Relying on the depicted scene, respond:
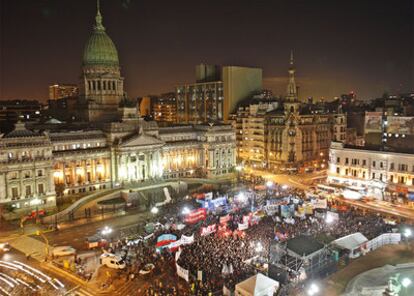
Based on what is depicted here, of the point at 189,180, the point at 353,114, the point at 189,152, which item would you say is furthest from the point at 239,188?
the point at 353,114

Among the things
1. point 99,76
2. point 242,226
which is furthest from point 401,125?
point 99,76

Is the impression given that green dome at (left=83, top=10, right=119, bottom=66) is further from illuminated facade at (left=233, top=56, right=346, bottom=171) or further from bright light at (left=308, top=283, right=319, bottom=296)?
bright light at (left=308, top=283, right=319, bottom=296)

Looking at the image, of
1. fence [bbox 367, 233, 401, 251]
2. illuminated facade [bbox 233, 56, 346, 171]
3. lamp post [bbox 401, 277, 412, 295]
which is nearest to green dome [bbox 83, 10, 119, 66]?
illuminated facade [bbox 233, 56, 346, 171]

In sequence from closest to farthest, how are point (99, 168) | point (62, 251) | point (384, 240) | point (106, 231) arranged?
point (62, 251) → point (384, 240) → point (106, 231) → point (99, 168)

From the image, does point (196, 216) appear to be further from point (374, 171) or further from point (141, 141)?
point (374, 171)

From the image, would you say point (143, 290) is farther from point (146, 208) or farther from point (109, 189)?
point (109, 189)

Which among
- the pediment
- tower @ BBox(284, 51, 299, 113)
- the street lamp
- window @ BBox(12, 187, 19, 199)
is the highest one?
tower @ BBox(284, 51, 299, 113)
